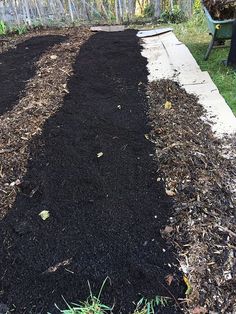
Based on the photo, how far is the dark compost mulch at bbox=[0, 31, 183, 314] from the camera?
163cm

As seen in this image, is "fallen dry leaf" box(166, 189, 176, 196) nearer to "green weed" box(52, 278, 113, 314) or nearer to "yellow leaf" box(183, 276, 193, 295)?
"yellow leaf" box(183, 276, 193, 295)

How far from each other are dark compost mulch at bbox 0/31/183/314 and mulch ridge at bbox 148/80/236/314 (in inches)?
3.2

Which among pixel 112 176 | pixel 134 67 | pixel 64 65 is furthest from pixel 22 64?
pixel 112 176

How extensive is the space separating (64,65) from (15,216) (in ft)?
7.89

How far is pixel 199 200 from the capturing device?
200 centimetres

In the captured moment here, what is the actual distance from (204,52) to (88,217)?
10.1 feet

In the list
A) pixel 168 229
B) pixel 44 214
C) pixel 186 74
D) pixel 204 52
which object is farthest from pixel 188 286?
pixel 204 52

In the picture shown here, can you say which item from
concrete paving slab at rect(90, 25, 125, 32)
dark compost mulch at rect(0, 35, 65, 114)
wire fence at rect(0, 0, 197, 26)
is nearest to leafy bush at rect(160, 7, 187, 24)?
wire fence at rect(0, 0, 197, 26)

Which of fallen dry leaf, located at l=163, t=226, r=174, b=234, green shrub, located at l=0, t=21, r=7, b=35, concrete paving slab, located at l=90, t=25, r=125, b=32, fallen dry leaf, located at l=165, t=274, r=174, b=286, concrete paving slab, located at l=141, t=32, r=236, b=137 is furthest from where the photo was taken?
green shrub, located at l=0, t=21, r=7, b=35

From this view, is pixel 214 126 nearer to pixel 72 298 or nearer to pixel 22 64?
pixel 72 298

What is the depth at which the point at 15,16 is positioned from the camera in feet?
18.9

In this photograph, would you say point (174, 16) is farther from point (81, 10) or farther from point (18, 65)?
point (18, 65)

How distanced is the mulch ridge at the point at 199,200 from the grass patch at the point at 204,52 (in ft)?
1.93

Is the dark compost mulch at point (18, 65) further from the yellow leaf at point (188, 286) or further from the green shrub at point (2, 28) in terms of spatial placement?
the yellow leaf at point (188, 286)
